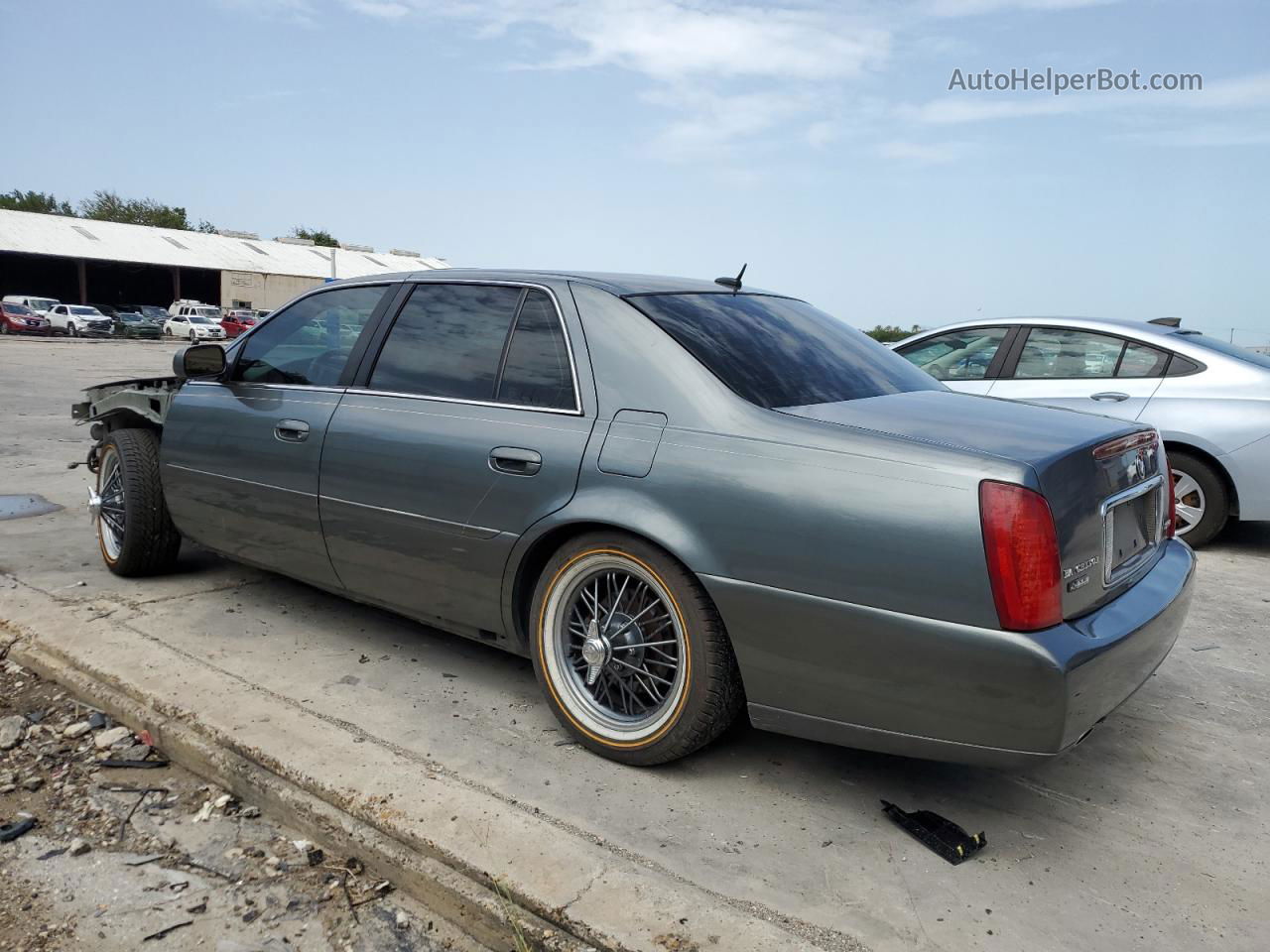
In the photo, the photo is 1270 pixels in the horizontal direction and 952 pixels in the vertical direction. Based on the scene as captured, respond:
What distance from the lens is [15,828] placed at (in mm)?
2793

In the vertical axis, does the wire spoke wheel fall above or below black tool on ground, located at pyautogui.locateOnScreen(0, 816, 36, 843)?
above

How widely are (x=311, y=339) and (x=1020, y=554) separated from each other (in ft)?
9.98

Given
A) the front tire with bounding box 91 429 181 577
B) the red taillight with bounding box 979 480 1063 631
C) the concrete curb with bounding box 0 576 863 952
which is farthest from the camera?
the front tire with bounding box 91 429 181 577

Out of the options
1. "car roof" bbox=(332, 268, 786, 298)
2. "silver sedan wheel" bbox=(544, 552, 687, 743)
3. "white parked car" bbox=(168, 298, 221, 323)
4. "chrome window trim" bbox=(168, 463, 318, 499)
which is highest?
"car roof" bbox=(332, 268, 786, 298)

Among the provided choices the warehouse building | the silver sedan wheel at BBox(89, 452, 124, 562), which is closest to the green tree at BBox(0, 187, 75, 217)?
the warehouse building

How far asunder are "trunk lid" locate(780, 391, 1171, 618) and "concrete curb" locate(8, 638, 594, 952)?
151cm

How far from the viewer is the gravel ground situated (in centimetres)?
237

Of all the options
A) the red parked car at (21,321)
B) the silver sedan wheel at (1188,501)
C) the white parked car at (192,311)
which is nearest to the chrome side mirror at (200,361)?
the silver sedan wheel at (1188,501)

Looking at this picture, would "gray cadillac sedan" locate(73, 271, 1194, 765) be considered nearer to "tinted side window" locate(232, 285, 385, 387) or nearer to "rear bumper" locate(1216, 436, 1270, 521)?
"tinted side window" locate(232, 285, 385, 387)

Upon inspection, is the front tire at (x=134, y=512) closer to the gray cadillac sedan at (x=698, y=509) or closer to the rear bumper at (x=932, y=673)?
the gray cadillac sedan at (x=698, y=509)

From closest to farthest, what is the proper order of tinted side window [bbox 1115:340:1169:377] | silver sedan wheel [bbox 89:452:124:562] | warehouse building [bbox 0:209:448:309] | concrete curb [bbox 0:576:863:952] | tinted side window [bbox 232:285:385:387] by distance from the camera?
concrete curb [bbox 0:576:863:952] → tinted side window [bbox 232:285:385:387] → silver sedan wheel [bbox 89:452:124:562] → tinted side window [bbox 1115:340:1169:377] → warehouse building [bbox 0:209:448:309]

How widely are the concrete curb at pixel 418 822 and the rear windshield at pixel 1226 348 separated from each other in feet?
17.9

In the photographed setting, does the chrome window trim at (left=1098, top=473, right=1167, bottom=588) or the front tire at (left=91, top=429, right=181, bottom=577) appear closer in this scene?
the chrome window trim at (left=1098, top=473, right=1167, bottom=588)

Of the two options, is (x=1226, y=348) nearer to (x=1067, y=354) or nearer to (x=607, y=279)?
(x=1067, y=354)
